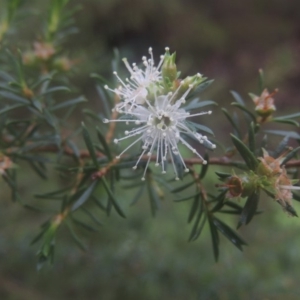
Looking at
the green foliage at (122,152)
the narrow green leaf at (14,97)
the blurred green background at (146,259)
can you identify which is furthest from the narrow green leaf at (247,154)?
the blurred green background at (146,259)

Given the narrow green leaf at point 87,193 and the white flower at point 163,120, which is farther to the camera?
the narrow green leaf at point 87,193

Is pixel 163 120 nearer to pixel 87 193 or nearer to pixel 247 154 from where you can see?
pixel 247 154

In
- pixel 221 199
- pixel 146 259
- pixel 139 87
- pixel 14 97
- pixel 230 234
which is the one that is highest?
pixel 139 87

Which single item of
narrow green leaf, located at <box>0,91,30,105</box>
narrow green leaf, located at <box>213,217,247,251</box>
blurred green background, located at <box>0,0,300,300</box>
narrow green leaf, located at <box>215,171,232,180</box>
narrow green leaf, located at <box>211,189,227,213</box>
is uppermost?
narrow green leaf, located at <box>0,91,30,105</box>

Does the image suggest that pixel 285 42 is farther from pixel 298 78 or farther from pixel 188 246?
pixel 188 246

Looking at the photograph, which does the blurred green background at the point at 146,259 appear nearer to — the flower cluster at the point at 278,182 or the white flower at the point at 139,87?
the white flower at the point at 139,87

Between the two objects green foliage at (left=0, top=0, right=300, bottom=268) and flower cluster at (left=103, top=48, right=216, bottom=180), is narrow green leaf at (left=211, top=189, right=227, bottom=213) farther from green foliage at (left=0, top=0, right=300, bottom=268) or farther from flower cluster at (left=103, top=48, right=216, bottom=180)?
flower cluster at (left=103, top=48, right=216, bottom=180)

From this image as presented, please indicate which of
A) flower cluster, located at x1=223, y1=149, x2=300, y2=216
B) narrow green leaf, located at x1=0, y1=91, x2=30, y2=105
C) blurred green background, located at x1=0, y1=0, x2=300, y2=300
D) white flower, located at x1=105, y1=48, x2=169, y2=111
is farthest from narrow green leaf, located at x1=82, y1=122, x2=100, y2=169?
blurred green background, located at x1=0, y1=0, x2=300, y2=300

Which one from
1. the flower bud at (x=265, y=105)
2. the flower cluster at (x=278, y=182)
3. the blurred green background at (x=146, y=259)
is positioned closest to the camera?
the flower cluster at (x=278, y=182)

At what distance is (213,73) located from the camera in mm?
4855

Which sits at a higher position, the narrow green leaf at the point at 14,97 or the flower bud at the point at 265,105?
the flower bud at the point at 265,105

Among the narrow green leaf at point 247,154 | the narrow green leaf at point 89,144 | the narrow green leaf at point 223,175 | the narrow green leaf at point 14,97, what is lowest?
the narrow green leaf at point 89,144

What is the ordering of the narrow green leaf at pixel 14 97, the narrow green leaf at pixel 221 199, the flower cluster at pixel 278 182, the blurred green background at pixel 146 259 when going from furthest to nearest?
1. the blurred green background at pixel 146 259
2. the narrow green leaf at pixel 14 97
3. the narrow green leaf at pixel 221 199
4. the flower cluster at pixel 278 182

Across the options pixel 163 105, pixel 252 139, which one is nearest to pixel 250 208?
pixel 252 139
